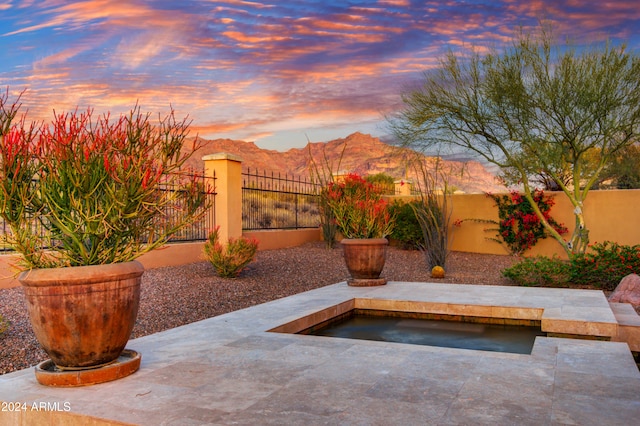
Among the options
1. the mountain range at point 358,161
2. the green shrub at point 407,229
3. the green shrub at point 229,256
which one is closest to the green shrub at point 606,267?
the mountain range at point 358,161

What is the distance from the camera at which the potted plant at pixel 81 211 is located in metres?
3.12

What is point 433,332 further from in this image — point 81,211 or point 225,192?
point 225,192

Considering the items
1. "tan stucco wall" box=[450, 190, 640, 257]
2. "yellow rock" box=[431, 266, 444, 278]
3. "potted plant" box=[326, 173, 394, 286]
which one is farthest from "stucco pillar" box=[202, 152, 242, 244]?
"tan stucco wall" box=[450, 190, 640, 257]

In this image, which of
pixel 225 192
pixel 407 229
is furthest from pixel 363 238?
pixel 407 229

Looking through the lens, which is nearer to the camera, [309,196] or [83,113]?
[83,113]

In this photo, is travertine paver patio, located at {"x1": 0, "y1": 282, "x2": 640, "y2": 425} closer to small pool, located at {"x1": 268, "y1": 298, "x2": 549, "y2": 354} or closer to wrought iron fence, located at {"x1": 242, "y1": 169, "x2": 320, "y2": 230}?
small pool, located at {"x1": 268, "y1": 298, "x2": 549, "y2": 354}

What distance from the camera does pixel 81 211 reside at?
10.5 ft

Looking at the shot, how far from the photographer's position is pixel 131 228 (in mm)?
3533

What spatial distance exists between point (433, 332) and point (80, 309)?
3800 mm

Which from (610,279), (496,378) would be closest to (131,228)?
(496,378)

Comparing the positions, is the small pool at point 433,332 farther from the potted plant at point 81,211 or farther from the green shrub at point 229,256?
the green shrub at point 229,256

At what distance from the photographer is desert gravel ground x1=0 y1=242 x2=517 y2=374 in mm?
5738

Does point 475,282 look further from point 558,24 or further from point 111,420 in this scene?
point 111,420

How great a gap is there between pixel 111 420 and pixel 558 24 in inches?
522
